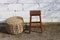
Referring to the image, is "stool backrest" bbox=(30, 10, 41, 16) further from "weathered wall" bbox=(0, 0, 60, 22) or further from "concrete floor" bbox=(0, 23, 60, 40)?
"concrete floor" bbox=(0, 23, 60, 40)

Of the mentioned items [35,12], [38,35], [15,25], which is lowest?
[38,35]

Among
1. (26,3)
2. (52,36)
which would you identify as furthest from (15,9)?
(52,36)

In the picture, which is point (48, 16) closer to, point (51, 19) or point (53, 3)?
point (51, 19)

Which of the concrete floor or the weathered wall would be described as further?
the weathered wall

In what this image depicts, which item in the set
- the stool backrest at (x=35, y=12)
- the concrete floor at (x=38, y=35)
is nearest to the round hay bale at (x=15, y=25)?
the concrete floor at (x=38, y=35)

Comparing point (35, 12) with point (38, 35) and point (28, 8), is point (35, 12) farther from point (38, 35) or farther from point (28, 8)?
point (38, 35)

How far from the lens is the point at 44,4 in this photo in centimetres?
218

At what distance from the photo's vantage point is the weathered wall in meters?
2.16

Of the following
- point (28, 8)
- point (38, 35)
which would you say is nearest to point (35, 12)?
point (28, 8)

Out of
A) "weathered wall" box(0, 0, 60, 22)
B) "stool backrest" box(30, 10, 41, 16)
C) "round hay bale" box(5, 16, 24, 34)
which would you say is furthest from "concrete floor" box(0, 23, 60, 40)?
"stool backrest" box(30, 10, 41, 16)

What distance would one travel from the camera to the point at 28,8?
7.22 ft

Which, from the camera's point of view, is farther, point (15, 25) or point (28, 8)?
point (28, 8)

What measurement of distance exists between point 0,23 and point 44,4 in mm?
704

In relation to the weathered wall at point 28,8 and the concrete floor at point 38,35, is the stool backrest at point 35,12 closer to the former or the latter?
the weathered wall at point 28,8
